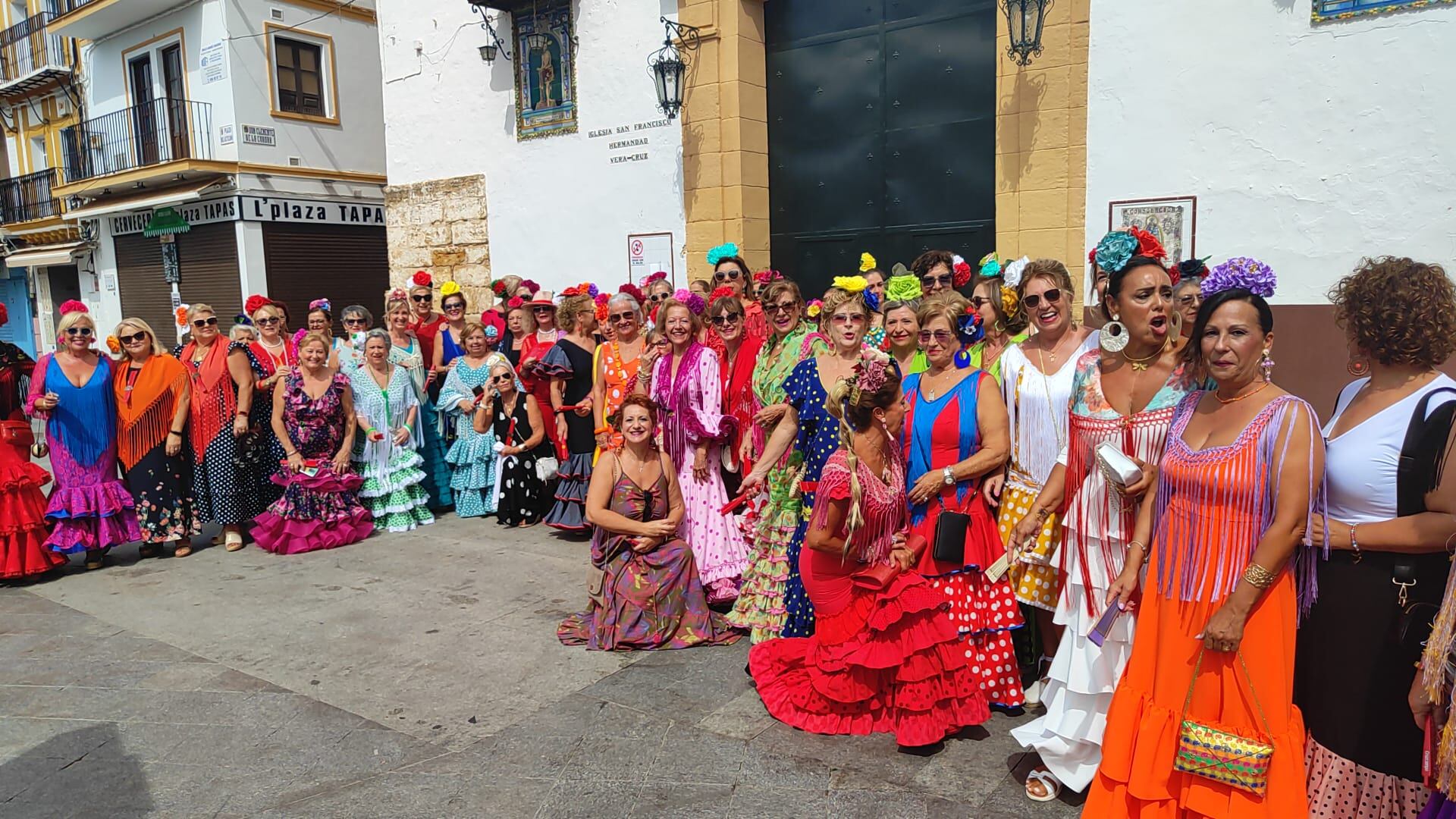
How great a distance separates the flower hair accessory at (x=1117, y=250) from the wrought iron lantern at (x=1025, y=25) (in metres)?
4.25

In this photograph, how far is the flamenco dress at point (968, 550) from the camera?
12.7 ft

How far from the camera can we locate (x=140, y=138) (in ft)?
65.0

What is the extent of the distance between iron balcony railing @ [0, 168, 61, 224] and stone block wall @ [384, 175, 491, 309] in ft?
54.9

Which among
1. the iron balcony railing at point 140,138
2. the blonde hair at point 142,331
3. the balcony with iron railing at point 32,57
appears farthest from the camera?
the balcony with iron railing at point 32,57

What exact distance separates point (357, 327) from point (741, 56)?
177 inches

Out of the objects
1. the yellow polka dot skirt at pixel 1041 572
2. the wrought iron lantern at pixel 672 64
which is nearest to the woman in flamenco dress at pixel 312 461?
the wrought iron lantern at pixel 672 64

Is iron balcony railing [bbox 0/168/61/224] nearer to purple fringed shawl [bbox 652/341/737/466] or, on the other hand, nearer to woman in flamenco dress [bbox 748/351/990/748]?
purple fringed shawl [bbox 652/341/737/466]

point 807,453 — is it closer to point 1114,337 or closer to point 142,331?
point 1114,337

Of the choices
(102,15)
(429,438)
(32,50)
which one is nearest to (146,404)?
(429,438)

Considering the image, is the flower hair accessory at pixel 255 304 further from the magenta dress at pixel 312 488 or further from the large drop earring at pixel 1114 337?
the large drop earring at pixel 1114 337

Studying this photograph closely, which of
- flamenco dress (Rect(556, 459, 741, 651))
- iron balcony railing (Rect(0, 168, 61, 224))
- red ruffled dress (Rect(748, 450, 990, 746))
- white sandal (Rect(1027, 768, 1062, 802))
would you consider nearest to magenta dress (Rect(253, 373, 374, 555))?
flamenco dress (Rect(556, 459, 741, 651))

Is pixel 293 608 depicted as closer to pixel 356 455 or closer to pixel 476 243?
pixel 356 455

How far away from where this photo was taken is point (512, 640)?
5039mm

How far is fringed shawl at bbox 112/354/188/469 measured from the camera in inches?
267
